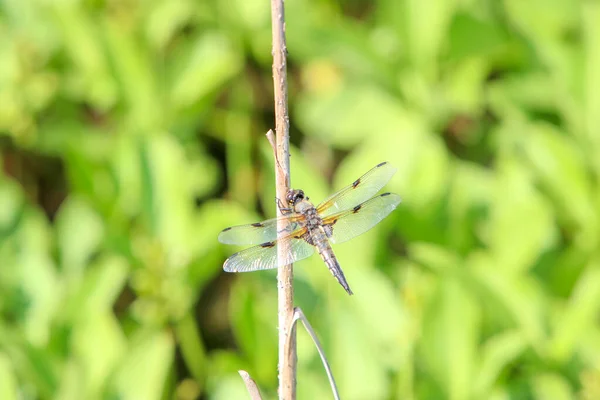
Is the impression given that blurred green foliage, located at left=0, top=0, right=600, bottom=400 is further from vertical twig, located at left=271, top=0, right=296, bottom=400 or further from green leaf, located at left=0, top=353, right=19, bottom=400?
vertical twig, located at left=271, top=0, right=296, bottom=400

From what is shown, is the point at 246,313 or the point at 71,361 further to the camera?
the point at 246,313

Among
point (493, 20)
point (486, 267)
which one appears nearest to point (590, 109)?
point (493, 20)

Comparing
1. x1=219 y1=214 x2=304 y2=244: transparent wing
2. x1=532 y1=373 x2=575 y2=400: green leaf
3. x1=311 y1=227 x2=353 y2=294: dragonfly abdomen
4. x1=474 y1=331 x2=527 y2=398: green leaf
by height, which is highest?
x1=219 y1=214 x2=304 y2=244: transparent wing

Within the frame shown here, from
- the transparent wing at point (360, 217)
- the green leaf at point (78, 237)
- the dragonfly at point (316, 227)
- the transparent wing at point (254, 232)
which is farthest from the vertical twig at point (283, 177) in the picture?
the green leaf at point (78, 237)

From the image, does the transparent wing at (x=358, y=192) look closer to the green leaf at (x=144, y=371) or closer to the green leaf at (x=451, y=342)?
the green leaf at (x=451, y=342)

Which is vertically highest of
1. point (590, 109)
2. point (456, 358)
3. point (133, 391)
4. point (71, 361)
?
point (590, 109)

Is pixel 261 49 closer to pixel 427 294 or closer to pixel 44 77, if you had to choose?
pixel 44 77

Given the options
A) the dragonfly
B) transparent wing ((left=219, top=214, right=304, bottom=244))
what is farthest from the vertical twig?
transparent wing ((left=219, top=214, right=304, bottom=244))
